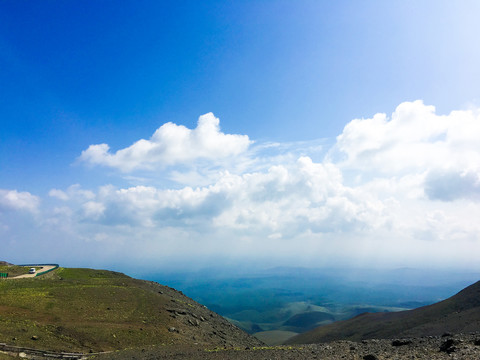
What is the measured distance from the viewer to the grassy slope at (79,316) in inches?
1302

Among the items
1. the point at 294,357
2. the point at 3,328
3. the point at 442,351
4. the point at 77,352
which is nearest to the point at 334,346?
the point at 294,357

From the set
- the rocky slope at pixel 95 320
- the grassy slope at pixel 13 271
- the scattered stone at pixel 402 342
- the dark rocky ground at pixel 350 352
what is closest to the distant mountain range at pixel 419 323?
the scattered stone at pixel 402 342

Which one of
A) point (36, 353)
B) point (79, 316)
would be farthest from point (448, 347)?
point (79, 316)

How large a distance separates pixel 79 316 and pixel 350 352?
115 ft

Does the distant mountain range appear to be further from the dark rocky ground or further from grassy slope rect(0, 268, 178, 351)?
grassy slope rect(0, 268, 178, 351)

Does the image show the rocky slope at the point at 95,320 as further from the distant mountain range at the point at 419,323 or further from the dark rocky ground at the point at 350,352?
the distant mountain range at the point at 419,323

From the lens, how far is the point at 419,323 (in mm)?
65125

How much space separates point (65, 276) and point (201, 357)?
186 feet

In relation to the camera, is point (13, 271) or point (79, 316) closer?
point (79, 316)

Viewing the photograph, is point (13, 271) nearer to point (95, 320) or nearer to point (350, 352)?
point (95, 320)

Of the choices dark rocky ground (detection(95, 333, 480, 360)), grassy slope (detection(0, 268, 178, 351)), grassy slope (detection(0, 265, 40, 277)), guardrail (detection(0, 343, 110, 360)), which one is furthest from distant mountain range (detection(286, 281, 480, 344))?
grassy slope (detection(0, 265, 40, 277))

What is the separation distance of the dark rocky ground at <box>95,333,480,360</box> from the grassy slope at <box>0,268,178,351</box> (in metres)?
4.89

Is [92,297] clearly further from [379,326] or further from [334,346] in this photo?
[379,326]

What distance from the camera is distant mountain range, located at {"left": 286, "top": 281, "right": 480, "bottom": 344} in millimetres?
52281
